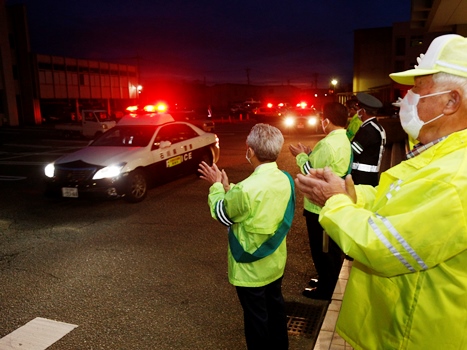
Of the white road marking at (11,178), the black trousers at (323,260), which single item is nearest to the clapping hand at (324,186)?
the black trousers at (323,260)

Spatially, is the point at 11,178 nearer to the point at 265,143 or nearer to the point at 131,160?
the point at 131,160

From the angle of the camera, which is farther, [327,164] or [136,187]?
[136,187]

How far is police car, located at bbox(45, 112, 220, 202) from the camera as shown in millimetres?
7941

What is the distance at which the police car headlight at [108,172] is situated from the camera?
790cm

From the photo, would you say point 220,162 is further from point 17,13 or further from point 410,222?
point 17,13

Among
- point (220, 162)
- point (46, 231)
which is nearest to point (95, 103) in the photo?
point (220, 162)

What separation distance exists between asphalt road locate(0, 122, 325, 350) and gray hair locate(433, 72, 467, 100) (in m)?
2.63

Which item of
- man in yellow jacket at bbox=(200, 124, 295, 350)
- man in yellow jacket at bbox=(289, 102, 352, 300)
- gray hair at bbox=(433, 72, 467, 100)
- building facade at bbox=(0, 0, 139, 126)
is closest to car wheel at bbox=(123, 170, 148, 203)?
man in yellow jacket at bbox=(289, 102, 352, 300)

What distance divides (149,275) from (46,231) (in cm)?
261

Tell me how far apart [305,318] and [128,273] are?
86.1 inches

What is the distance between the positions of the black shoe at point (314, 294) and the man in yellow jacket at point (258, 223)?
1446 millimetres

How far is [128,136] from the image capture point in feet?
30.5

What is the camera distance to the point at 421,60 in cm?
179

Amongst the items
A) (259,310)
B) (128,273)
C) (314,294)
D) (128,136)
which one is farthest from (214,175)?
(128,136)
